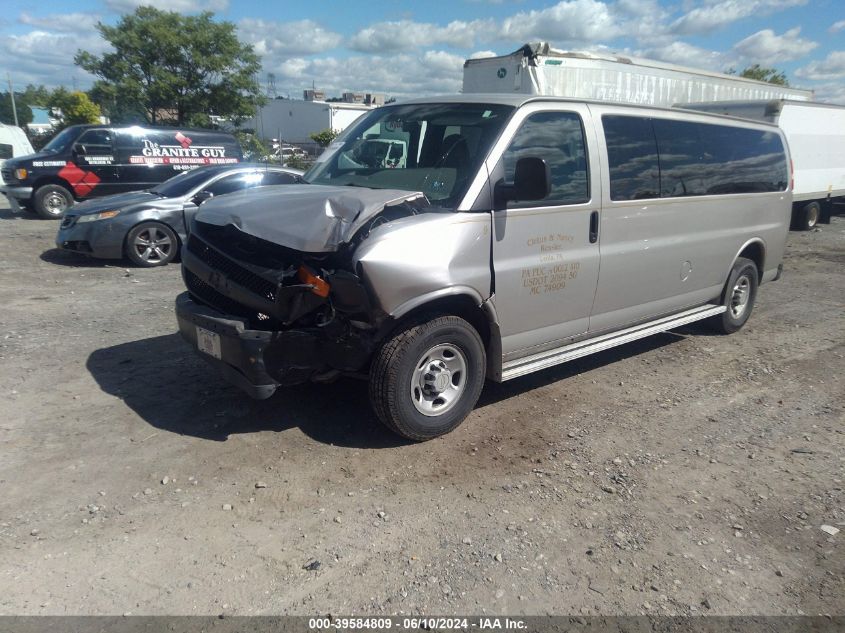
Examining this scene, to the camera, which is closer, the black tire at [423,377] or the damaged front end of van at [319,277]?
the damaged front end of van at [319,277]

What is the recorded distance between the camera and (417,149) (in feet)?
15.0

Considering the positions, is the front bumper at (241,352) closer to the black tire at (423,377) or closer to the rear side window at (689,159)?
the black tire at (423,377)

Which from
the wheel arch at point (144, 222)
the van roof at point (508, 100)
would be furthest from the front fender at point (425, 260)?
the wheel arch at point (144, 222)

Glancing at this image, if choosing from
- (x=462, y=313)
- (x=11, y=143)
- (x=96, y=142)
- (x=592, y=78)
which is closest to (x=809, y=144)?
(x=592, y=78)

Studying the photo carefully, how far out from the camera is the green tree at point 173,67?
26656 millimetres

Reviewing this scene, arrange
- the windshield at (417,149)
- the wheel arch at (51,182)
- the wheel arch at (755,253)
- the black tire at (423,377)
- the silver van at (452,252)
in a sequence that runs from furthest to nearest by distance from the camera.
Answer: the wheel arch at (51,182) < the wheel arch at (755,253) < the windshield at (417,149) < the black tire at (423,377) < the silver van at (452,252)

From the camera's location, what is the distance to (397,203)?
150 inches

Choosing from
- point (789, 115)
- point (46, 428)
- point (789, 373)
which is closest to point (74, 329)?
point (46, 428)

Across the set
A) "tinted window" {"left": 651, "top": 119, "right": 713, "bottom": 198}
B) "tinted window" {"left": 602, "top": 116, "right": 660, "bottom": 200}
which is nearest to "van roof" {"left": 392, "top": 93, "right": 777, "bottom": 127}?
"tinted window" {"left": 602, "top": 116, "right": 660, "bottom": 200}

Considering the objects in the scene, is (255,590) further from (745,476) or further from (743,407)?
(743,407)

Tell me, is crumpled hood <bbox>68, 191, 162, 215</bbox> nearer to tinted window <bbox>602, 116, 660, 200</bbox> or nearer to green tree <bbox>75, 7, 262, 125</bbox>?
tinted window <bbox>602, 116, 660, 200</bbox>

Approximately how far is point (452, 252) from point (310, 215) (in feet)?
2.91

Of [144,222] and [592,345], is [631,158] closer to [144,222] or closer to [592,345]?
[592,345]

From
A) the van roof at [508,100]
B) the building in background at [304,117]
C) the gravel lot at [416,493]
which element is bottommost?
the gravel lot at [416,493]
